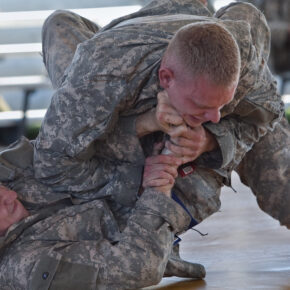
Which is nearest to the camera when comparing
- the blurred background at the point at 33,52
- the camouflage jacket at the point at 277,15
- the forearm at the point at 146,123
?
the forearm at the point at 146,123

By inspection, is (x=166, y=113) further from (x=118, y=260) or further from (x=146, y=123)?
(x=118, y=260)

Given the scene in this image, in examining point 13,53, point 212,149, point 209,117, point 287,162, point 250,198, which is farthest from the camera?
point 13,53

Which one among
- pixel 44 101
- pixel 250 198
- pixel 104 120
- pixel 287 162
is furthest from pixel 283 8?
pixel 104 120

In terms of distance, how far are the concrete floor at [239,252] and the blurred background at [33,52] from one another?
3968 mm

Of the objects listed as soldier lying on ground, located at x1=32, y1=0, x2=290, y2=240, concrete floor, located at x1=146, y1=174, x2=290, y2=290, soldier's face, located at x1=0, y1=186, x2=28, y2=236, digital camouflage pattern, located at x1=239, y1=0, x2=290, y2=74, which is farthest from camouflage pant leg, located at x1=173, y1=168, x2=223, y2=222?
digital camouflage pattern, located at x1=239, y1=0, x2=290, y2=74

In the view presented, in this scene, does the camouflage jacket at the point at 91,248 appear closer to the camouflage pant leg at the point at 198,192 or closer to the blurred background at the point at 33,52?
the camouflage pant leg at the point at 198,192

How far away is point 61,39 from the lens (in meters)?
2.53

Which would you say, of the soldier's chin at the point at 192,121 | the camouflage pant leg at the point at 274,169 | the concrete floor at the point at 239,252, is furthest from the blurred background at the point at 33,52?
the soldier's chin at the point at 192,121

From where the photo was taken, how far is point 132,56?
6.64 feet

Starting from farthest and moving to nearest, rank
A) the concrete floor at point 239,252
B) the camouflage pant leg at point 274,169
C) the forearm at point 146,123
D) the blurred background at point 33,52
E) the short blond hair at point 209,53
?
1. the blurred background at point 33,52
2. the camouflage pant leg at point 274,169
3. the concrete floor at point 239,252
4. the forearm at point 146,123
5. the short blond hair at point 209,53

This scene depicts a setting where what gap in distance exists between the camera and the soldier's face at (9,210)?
6.98 feet

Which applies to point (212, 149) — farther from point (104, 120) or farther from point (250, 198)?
point (250, 198)

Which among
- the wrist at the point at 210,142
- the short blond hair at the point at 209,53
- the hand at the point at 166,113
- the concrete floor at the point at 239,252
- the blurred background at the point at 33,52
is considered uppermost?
the short blond hair at the point at 209,53

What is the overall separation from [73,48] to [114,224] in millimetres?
675
